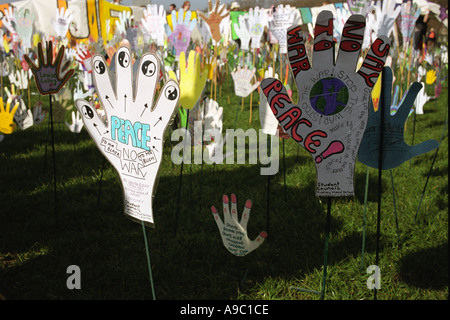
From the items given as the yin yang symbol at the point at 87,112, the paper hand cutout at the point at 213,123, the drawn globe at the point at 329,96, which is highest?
the drawn globe at the point at 329,96

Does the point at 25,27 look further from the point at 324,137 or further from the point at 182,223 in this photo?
the point at 324,137

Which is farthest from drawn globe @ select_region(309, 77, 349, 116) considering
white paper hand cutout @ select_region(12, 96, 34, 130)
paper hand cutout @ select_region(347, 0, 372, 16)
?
paper hand cutout @ select_region(347, 0, 372, 16)

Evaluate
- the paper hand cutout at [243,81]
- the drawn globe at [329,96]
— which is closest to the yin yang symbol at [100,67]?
the drawn globe at [329,96]

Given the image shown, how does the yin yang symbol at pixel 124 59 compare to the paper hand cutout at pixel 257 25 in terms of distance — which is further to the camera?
the paper hand cutout at pixel 257 25

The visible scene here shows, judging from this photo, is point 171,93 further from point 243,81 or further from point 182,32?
point 182,32

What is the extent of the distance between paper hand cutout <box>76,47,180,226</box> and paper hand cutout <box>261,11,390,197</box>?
14.2 inches

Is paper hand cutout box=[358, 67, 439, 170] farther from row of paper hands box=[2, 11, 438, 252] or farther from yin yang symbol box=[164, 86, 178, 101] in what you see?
yin yang symbol box=[164, 86, 178, 101]

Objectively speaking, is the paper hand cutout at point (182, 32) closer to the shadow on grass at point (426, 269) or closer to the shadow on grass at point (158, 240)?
the shadow on grass at point (158, 240)

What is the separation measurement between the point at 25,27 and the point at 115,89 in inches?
209

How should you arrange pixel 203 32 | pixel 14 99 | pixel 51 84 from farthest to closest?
pixel 203 32 → pixel 14 99 → pixel 51 84

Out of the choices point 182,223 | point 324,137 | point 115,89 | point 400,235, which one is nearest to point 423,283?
point 400,235

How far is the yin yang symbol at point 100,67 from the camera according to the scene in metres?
1.30

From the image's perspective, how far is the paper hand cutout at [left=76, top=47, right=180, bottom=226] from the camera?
1.18 meters

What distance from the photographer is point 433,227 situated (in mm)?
2080
